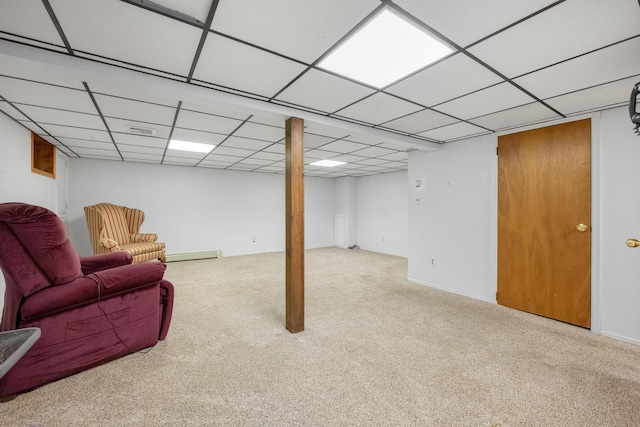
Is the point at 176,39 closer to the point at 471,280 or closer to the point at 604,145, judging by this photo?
the point at 604,145

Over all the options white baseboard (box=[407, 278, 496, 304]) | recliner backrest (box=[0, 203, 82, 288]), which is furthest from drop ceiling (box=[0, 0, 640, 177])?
white baseboard (box=[407, 278, 496, 304])

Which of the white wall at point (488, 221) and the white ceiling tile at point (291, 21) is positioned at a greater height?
the white ceiling tile at point (291, 21)

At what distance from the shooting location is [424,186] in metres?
4.47

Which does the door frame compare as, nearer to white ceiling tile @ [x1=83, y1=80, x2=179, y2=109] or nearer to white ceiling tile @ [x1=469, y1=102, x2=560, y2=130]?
white ceiling tile @ [x1=469, y1=102, x2=560, y2=130]

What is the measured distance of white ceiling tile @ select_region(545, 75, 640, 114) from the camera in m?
2.24

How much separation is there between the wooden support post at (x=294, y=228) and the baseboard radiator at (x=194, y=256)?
14.4ft

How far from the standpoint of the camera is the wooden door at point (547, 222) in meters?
2.93

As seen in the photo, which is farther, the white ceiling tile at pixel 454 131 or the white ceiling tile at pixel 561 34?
the white ceiling tile at pixel 454 131

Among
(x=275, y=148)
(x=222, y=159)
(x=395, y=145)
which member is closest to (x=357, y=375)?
(x=395, y=145)

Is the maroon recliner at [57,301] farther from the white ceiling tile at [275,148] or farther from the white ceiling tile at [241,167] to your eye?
the white ceiling tile at [241,167]

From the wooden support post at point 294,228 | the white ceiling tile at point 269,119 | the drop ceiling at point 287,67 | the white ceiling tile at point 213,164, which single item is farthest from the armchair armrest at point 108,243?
Answer: the wooden support post at point 294,228

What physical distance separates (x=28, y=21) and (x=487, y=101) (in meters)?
3.30

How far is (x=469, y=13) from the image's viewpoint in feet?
4.71

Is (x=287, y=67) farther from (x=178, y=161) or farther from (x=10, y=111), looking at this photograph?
(x=178, y=161)
